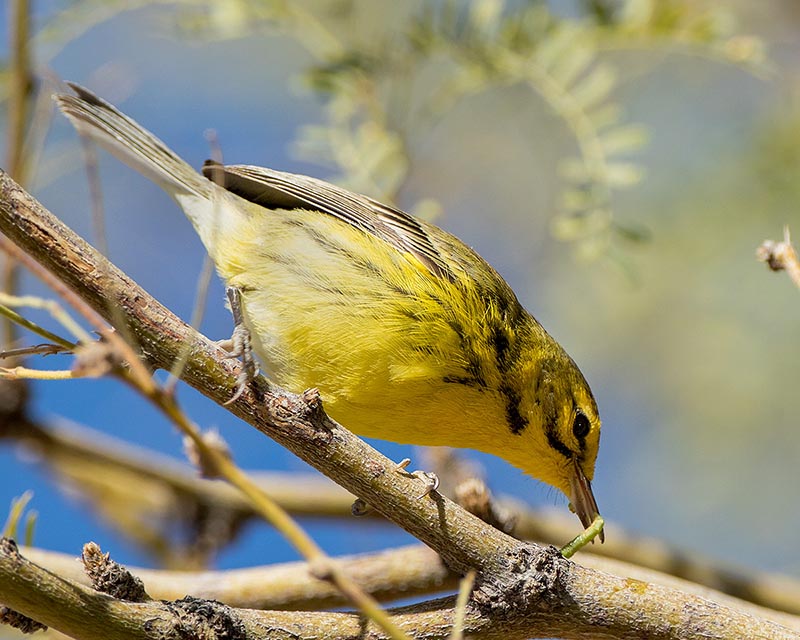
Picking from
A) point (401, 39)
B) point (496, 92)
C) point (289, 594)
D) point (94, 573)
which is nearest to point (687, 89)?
point (496, 92)

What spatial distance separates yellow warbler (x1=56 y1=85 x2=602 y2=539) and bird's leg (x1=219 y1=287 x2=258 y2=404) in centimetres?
7

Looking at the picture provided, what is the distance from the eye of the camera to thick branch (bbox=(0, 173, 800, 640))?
2355mm

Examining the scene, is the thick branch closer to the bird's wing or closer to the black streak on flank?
the black streak on flank

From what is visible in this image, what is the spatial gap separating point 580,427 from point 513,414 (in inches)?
13.5

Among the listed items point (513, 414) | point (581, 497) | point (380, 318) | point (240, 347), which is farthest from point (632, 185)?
point (240, 347)

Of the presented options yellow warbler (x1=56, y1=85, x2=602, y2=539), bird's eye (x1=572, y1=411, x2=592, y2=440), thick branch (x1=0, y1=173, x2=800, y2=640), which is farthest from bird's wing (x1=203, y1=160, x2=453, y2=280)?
thick branch (x1=0, y1=173, x2=800, y2=640)

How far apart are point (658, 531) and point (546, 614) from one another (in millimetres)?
4835

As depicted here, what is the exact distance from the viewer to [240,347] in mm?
2688

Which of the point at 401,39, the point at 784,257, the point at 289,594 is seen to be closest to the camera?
the point at 784,257

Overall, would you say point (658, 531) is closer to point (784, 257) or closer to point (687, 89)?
point (687, 89)

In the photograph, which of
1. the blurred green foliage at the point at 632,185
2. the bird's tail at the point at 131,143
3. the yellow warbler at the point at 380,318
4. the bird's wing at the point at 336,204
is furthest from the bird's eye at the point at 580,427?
the bird's tail at the point at 131,143

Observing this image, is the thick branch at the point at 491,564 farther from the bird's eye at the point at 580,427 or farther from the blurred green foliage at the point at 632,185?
the blurred green foliage at the point at 632,185

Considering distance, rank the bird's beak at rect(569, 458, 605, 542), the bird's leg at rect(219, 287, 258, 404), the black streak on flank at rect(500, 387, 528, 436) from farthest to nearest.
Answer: the bird's beak at rect(569, 458, 605, 542), the black streak on flank at rect(500, 387, 528, 436), the bird's leg at rect(219, 287, 258, 404)

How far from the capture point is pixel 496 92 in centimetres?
727
